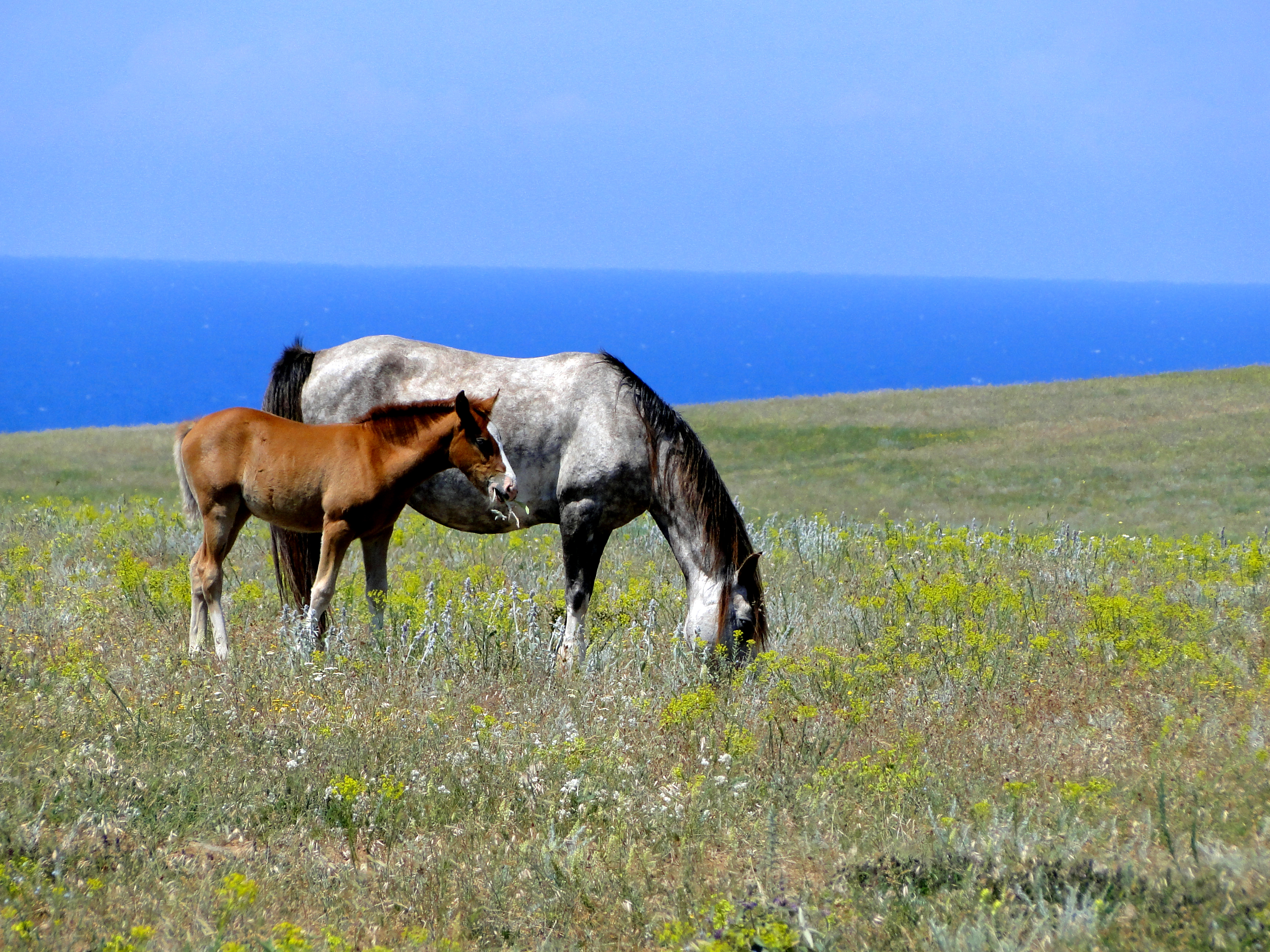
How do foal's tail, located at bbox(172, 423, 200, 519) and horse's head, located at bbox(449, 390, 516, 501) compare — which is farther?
foal's tail, located at bbox(172, 423, 200, 519)

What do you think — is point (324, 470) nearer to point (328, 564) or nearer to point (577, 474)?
point (328, 564)

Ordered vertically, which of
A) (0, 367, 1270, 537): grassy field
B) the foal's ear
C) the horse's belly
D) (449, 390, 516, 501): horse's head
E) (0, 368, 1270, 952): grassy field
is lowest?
(0, 367, 1270, 537): grassy field

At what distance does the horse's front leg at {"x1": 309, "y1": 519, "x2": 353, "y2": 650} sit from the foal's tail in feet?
3.34

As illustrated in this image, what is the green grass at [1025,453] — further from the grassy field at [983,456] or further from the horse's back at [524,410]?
the horse's back at [524,410]

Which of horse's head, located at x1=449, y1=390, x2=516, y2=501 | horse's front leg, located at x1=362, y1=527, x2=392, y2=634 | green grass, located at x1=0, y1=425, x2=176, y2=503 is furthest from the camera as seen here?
green grass, located at x1=0, y1=425, x2=176, y2=503

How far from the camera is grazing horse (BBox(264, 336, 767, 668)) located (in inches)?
289

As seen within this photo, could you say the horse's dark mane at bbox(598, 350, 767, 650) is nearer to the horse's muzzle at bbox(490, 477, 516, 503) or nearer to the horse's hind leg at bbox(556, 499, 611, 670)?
the horse's hind leg at bbox(556, 499, 611, 670)

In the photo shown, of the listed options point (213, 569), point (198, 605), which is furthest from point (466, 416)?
point (198, 605)

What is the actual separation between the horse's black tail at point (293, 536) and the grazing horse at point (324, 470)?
0.89m

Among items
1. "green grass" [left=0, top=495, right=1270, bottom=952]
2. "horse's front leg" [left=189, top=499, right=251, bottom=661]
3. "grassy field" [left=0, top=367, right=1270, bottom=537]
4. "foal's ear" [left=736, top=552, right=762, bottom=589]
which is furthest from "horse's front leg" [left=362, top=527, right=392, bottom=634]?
"grassy field" [left=0, top=367, right=1270, bottom=537]

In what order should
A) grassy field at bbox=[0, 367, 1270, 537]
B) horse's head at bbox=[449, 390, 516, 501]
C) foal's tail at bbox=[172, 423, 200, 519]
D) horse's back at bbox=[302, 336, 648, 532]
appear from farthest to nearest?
grassy field at bbox=[0, 367, 1270, 537] < horse's back at bbox=[302, 336, 648, 532] < foal's tail at bbox=[172, 423, 200, 519] < horse's head at bbox=[449, 390, 516, 501]

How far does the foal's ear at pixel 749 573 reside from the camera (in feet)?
24.1

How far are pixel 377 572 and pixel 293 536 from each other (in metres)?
0.86

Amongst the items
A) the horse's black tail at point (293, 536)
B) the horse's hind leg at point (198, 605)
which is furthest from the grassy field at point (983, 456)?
the horse's hind leg at point (198, 605)
